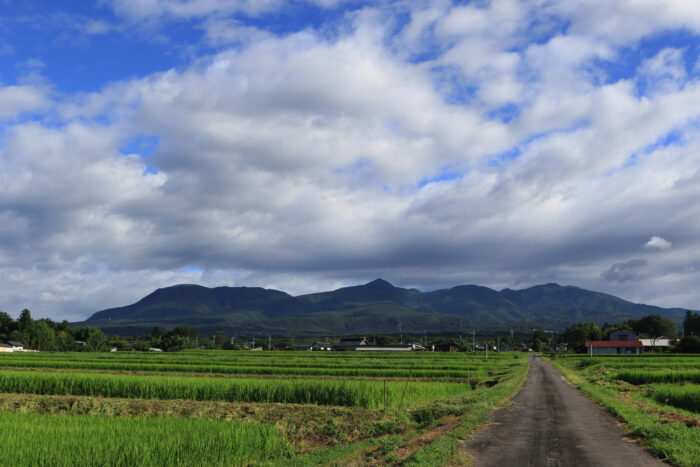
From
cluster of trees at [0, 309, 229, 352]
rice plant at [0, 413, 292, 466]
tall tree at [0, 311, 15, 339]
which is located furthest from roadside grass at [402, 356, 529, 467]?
tall tree at [0, 311, 15, 339]

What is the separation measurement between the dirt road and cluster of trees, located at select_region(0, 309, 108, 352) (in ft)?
478

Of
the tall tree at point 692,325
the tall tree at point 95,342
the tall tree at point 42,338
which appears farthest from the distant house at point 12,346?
the tall tree at point 692,325

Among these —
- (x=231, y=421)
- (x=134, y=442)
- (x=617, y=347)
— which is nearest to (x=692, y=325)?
(x=617, y=347)

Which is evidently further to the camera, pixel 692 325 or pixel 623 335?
pixel 692 325

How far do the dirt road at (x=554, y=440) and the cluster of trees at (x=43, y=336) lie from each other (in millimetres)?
145576

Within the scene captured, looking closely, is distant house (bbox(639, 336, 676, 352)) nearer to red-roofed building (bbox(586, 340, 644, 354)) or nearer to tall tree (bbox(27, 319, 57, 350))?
red-roofed building (bbox(586, 340, 644, 354))

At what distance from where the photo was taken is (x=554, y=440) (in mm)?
18672

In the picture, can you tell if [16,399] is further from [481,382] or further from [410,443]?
[481,382]

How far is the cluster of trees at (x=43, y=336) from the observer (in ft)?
464

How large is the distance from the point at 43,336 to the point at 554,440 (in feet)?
508

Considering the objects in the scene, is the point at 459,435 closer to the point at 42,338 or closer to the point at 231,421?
the point at 231,421

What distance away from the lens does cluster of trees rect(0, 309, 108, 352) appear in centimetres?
14138

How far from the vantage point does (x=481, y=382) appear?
51062 mm

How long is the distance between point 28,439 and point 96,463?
13.1 ft
